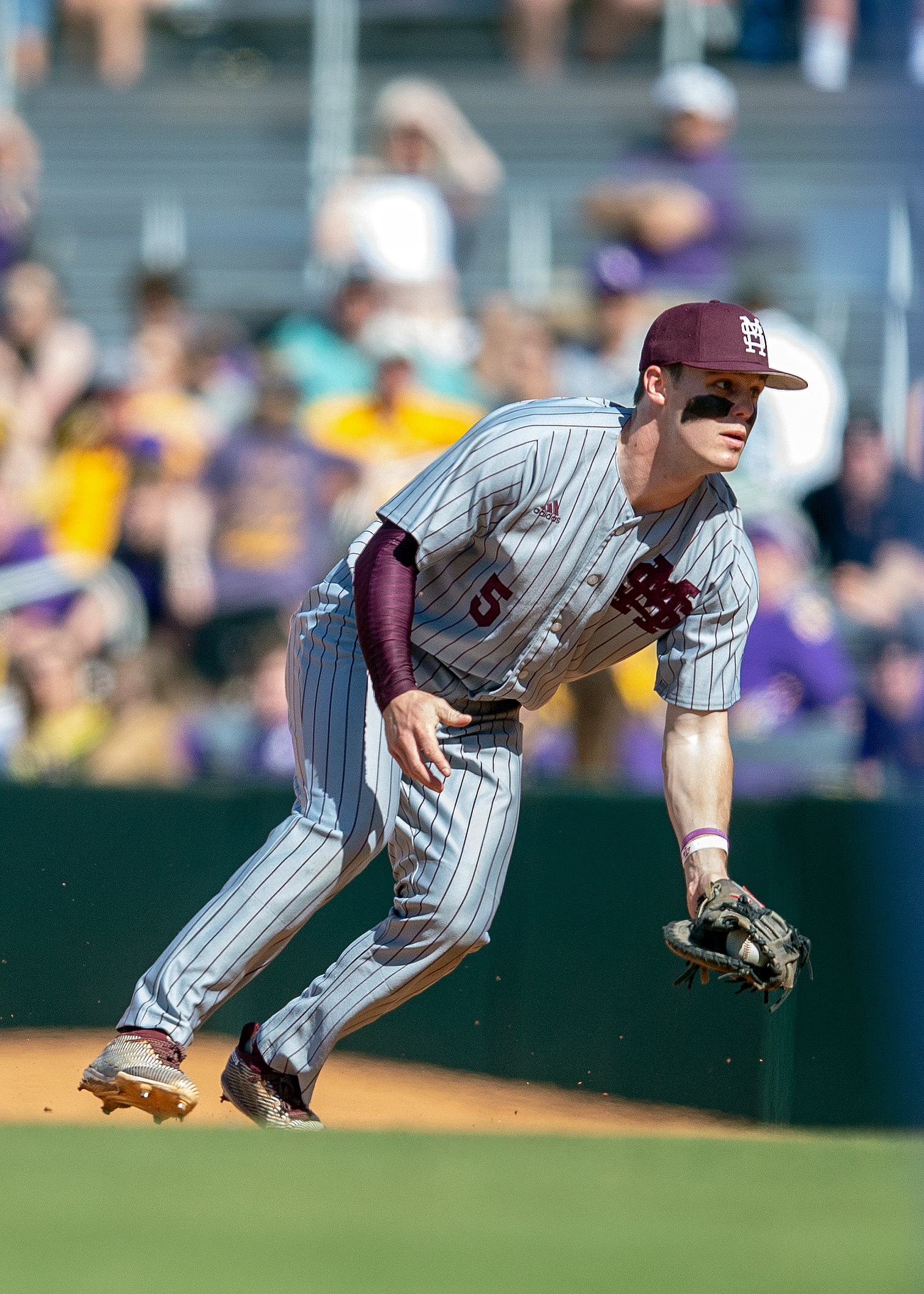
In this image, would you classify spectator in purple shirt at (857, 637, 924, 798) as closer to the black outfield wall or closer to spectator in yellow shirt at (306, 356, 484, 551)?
the black outfield wall

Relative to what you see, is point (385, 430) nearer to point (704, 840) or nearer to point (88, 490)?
point (88, 490)

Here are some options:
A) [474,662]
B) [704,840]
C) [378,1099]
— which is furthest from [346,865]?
[378,1099]

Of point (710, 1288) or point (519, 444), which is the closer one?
point (710, 1288)

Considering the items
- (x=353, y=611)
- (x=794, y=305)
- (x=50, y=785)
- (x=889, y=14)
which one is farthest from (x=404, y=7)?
(x=353, y=611)

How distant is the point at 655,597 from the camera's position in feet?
11.7

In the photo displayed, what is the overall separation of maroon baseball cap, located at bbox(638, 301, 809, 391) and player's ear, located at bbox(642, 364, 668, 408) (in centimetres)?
1

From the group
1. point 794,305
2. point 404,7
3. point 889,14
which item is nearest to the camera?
point 794,305

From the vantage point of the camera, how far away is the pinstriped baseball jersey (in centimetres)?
340

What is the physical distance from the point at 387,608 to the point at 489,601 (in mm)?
320

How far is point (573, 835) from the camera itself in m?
4.78

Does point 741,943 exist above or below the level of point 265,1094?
above

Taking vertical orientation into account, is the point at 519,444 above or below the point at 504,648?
above

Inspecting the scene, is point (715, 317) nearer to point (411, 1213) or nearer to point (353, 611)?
point (353, 611)

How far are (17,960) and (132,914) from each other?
330 millimetres
